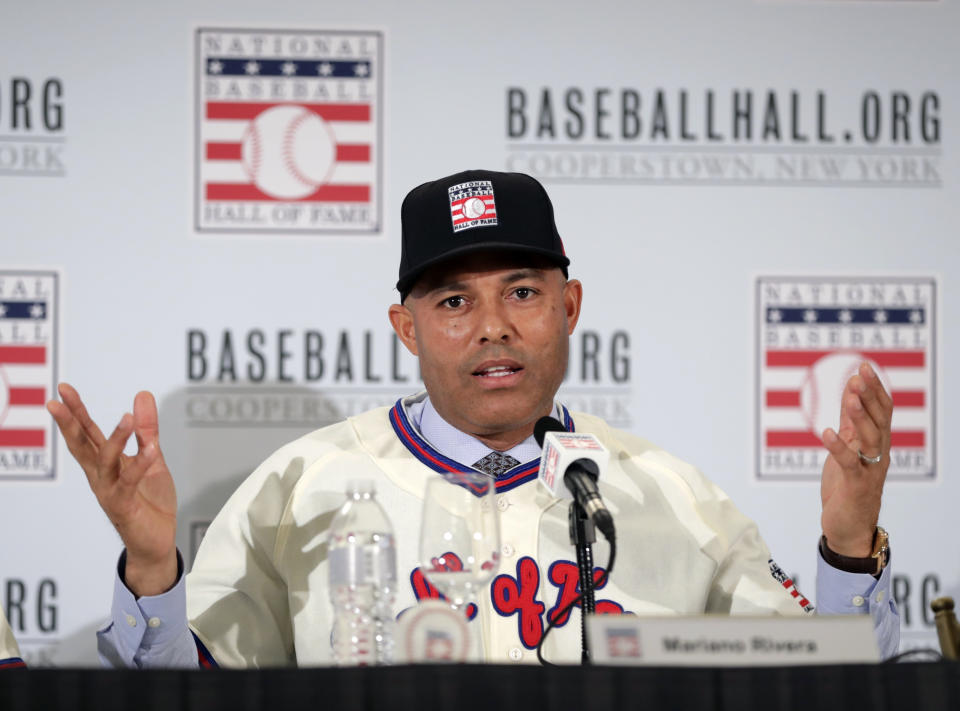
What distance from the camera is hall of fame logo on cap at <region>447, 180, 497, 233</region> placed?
184 cm

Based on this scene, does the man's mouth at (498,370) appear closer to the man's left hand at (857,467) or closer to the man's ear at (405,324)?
the man's ear at (405,324)

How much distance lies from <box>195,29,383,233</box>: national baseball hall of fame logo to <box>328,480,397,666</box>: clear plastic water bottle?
4.68 feet

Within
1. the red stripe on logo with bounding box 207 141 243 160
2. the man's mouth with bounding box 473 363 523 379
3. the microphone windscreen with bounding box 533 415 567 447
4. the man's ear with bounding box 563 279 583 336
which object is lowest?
the microphone windscreen with bounding box 533 415 567 447

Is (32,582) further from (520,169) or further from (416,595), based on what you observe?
(520,169)

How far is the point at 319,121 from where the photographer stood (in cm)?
261

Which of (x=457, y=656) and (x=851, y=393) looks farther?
(x=851, y=393)

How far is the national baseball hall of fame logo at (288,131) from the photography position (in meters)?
2.58

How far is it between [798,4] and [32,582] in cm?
256

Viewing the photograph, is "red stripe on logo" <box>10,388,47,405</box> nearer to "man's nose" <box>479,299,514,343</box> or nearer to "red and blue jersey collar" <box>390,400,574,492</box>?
"red and blue jersey collar" <box>390,400,574,492</box>

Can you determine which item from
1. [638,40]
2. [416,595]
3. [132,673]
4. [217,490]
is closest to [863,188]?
[638,40]

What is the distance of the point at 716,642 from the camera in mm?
Answer: 1076

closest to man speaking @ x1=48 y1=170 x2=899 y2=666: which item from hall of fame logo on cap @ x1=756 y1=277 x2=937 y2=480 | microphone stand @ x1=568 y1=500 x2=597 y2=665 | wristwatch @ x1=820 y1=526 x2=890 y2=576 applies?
wristwatch @ x1=820 y1=526 x2=890 y2=576

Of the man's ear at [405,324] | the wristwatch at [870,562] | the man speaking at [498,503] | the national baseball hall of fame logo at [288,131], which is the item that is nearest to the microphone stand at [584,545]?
the man speaking at [498,503]

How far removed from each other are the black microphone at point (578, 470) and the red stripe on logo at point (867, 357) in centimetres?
145
